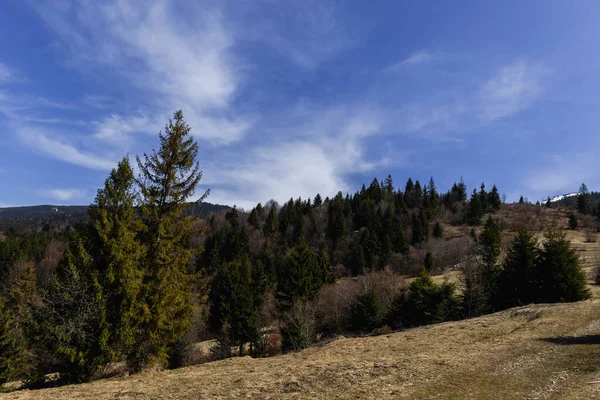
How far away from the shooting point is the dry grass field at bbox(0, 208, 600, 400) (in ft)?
34.0

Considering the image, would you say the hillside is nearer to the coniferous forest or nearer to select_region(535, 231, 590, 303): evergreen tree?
the coniferous forest

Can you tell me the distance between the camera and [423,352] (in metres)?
15.3

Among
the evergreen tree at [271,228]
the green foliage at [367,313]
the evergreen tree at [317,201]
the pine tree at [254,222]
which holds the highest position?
the evergreen tree at [317,201]

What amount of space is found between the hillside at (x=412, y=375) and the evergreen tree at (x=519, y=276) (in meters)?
16.1

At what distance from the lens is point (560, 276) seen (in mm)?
31047

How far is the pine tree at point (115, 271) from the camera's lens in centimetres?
1527

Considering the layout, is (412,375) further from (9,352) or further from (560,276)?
(9,352)

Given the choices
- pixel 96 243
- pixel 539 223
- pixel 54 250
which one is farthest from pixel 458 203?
pixel 96 243

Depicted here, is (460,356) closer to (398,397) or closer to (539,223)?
(398,397)

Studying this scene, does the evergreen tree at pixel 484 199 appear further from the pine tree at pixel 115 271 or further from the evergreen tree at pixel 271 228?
the pine tree at pixel 115 271

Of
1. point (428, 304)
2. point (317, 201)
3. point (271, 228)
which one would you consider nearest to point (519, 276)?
point (428, 304)

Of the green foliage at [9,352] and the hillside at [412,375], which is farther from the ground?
the hillside at [412,375]

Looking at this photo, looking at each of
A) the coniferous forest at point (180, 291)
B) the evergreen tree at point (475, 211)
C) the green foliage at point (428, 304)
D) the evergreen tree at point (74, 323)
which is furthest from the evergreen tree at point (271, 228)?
the evergreen tree at point (74, 323)

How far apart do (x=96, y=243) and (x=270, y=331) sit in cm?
3550
